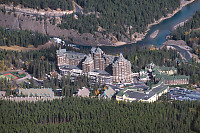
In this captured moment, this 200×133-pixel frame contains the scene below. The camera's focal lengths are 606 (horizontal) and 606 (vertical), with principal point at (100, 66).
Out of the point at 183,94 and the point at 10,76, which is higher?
the point at 10,76

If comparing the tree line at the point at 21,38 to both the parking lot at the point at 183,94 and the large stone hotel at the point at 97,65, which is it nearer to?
the large stone hotel at the point at 97,65

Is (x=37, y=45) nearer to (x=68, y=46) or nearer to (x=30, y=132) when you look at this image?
(x=68, y=46)

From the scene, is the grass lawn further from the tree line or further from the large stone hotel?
the tree line

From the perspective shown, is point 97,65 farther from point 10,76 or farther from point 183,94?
point 183,94

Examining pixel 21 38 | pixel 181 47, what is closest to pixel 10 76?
pixel 21 38

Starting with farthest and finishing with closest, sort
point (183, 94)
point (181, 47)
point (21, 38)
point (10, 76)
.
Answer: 1. point (181, 47)
2. point (21, 38)
3. point (10, 76)
4. point (183, 94)

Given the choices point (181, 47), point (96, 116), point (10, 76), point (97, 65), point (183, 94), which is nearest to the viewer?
point (96, 116)

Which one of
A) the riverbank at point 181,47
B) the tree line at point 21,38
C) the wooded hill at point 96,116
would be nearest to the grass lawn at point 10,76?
the wooded hill at point 96,116

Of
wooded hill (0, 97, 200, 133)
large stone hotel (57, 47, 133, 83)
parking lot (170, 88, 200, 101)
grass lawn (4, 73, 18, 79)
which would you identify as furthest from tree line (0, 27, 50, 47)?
parking lot (170, 88, 200, 101)
